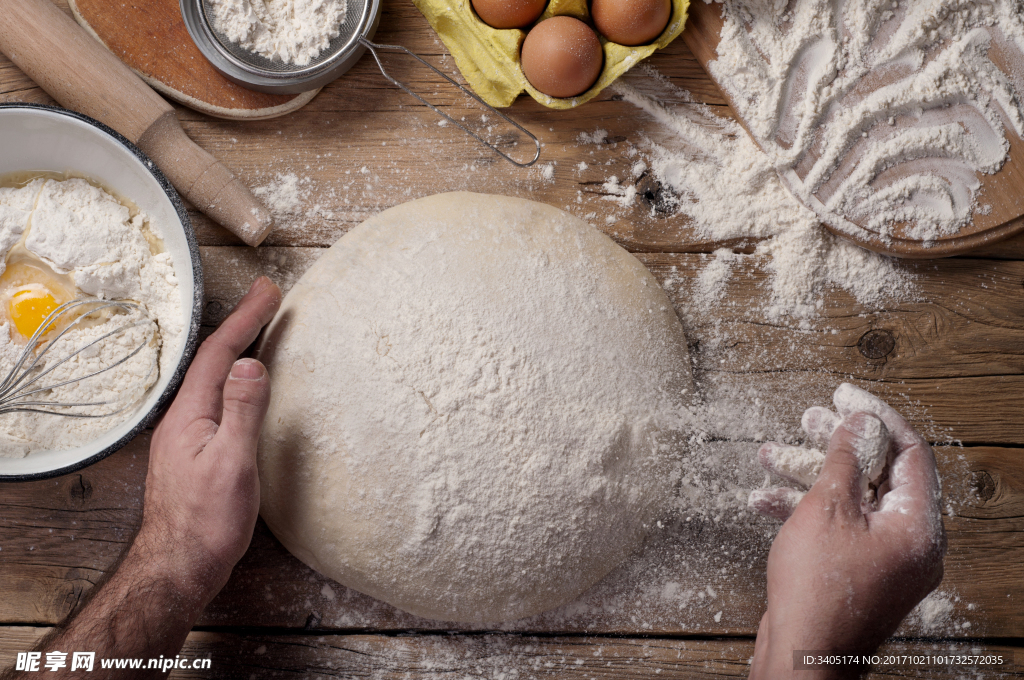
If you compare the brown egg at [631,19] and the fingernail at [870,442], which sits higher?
the brown egg at [631,19]

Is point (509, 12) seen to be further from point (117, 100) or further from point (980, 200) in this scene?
point (980, 200)

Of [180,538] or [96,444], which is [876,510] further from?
[96,444]

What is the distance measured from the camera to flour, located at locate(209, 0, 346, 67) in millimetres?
1072

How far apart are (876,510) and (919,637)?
0.38 m

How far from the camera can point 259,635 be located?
113 centimetres

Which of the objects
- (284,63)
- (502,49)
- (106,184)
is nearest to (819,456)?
(502,49)

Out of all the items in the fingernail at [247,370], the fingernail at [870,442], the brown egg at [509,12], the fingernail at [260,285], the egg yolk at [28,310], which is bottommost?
the fingernail at [870,442]

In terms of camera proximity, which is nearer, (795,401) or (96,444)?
(96,444)

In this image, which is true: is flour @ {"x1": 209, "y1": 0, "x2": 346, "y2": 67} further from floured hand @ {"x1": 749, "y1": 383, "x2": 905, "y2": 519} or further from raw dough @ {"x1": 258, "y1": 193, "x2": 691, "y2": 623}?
floured hand @ {"x1": 749, "y1": 383, "x2": 905, "y2": 519}

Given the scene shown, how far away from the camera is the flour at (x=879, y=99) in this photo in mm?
1067

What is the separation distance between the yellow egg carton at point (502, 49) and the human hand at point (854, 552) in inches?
27.9

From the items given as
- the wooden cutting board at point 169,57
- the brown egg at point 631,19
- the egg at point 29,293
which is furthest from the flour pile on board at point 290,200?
the brown egg at point 631,19

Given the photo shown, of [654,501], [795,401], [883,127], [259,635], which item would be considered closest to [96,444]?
[259,635]

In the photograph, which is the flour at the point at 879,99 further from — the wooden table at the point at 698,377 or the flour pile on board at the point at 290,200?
the flour pile on board at the point at 290,200
